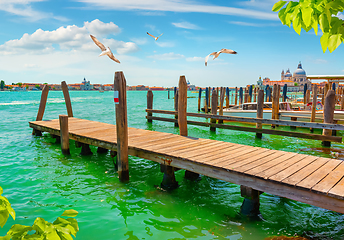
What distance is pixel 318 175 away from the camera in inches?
167

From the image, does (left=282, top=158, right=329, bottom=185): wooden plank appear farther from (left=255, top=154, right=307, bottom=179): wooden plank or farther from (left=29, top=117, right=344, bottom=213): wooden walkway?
(left=255, top=154, right=307, bottom=179): wooden plank

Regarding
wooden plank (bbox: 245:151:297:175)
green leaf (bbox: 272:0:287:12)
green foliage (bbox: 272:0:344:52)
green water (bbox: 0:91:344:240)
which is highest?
green leaf (bbox: 272:0:287:12)

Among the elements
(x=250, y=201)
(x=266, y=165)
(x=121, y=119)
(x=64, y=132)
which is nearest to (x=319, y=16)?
(x=266, y=165)

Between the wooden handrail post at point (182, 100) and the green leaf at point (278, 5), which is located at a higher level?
the green leaf at point (278, 5)

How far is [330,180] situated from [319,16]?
316 cm

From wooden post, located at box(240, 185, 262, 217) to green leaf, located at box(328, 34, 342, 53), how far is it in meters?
3.19

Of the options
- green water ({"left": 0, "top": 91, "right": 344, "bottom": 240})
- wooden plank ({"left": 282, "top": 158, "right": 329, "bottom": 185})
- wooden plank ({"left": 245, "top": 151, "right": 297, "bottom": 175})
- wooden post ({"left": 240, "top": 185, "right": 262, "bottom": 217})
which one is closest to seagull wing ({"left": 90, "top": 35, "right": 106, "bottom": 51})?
green water ({"left": 0, "top": 91, "right": 344, "bottom": 240})

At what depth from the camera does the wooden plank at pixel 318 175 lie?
3.83 metres

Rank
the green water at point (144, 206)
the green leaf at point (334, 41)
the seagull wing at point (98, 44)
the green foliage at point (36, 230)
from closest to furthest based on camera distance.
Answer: the green foliage at point (36, 230) < the green leaf at point (334, 41) < the green water at point (144, 206) < the seagull wing at point (98, 44)

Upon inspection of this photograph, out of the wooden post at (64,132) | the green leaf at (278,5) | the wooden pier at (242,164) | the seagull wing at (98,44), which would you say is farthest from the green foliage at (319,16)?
the wooden post at (64,132)

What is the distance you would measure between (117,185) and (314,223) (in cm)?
435

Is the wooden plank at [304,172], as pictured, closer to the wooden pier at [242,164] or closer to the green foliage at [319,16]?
the wooden pier at [242,164]

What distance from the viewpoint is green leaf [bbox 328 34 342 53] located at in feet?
6.11

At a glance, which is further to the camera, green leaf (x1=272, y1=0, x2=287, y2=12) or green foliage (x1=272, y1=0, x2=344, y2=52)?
green leaf (x1=272, y1=0, x2=287, y2=12)
